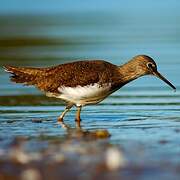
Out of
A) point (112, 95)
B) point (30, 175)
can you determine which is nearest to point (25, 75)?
point (112, 95)

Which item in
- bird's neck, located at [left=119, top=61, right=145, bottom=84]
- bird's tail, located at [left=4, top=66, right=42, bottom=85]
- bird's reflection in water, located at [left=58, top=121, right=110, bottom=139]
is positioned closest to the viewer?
bird's reflection in water, located at [left=58, top=121, right=110, bottom=139]

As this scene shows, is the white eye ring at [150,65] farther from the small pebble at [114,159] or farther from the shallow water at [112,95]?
the small pebble at [114,159]

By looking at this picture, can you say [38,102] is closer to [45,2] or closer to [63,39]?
[63,39]

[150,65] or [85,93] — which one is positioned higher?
[150,65]

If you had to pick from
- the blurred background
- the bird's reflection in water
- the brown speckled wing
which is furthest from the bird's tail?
the blurred background

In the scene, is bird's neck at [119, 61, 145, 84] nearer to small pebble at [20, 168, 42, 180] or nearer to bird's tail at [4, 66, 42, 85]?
bird's tail at [4, 66, 42, 85]

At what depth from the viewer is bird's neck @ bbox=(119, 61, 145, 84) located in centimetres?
1494

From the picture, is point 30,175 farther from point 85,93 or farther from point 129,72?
point 129,72

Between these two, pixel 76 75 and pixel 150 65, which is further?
pixel 150 65

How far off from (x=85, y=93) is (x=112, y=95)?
137 inches

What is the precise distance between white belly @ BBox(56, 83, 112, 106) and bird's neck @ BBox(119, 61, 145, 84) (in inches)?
18.1

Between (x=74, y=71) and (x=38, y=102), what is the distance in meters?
2.61

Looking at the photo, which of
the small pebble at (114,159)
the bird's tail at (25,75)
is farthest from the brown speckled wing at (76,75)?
the small pebble at (114,159)

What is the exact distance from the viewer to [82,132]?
13.4 metres
